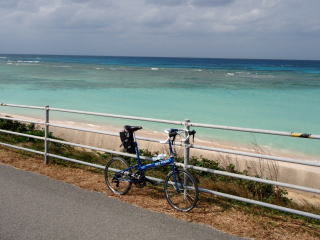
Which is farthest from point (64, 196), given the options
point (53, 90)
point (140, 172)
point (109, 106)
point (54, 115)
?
point (53, 90)

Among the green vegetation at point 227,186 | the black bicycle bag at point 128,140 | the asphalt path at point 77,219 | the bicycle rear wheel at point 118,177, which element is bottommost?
the green vegetation at point 227,186

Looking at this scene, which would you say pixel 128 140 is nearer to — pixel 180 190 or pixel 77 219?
pixel 180 190

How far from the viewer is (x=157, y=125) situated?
17.8 meters

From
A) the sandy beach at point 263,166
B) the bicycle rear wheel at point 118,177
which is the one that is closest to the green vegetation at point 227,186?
the sandy beach at point 263,166

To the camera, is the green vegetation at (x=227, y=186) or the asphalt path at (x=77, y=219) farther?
the green vegetation at (x=227, y=186)

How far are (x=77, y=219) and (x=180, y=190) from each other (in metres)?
1.43

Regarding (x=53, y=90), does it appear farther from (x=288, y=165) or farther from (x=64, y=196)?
(x=64, y=196)

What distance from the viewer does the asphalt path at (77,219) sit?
4.12m

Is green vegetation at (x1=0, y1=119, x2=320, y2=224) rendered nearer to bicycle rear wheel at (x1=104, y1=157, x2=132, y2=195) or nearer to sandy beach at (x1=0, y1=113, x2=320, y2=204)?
sandy beach at (x1=0, y1=113, x2=320, y2=204)

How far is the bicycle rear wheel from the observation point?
559 centimetres

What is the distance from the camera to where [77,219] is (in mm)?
4523

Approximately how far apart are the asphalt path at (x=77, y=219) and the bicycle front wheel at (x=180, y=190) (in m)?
0.38

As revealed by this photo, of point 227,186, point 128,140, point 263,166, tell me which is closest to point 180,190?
point 128,140

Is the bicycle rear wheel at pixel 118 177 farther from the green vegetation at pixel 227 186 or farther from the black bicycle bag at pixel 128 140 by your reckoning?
the green vegetation at pixel 227 186
